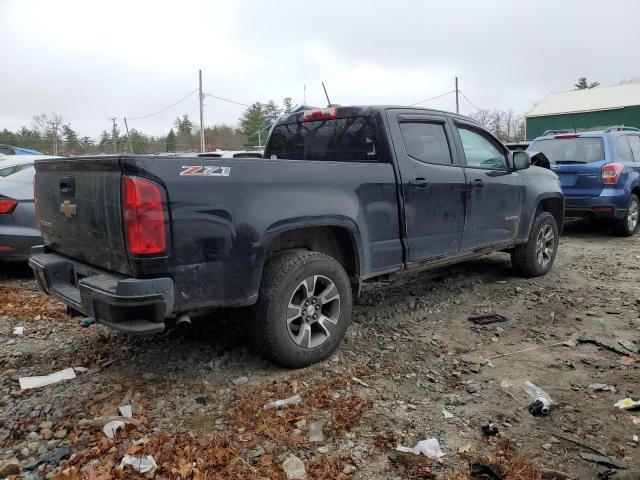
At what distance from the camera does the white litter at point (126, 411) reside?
119 inches

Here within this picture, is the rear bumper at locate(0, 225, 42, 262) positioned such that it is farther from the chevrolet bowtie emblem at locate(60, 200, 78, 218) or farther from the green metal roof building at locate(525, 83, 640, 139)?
the green metal roof building at locate(525, 83, 640, 139)

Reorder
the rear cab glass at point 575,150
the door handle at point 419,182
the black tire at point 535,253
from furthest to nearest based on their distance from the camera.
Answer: the rear cab glass at point 575,150 < the black tire at point 535,253 < the door handle at point 419,182

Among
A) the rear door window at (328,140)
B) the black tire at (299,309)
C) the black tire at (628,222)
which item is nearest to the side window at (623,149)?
the black tire at (628,222)

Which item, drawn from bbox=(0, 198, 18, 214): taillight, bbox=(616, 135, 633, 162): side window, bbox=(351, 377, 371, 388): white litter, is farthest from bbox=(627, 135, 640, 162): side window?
bbox=(0, 198, 18, 214): taillight

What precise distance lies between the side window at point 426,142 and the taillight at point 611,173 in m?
4.79

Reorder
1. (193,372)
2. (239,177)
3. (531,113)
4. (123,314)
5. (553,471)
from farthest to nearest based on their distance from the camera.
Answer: (531,113)
(193,372)
(239,177)
(123,314)
(553,471)

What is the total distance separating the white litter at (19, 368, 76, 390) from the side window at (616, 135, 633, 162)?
8574 mm

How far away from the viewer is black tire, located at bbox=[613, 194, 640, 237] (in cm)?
860

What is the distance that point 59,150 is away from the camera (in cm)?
3791

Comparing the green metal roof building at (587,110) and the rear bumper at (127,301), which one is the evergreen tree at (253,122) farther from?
the rear bumper at (127,301)

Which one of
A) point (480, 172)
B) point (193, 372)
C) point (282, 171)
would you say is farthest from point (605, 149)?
point (193, 372)

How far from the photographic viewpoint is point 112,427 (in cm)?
286

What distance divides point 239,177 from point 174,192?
0.41m

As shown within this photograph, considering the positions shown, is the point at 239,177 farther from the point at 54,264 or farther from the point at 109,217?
the point at 54,264
